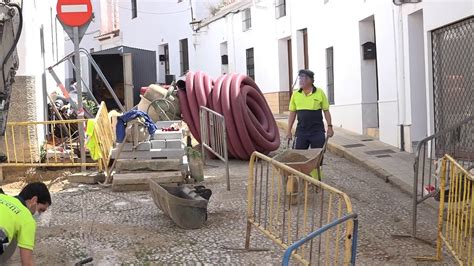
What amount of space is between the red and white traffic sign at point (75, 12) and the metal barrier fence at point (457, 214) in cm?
557

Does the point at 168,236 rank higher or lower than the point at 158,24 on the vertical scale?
lower

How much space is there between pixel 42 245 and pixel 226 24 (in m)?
17.5

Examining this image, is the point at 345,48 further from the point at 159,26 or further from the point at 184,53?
the point at 159,26

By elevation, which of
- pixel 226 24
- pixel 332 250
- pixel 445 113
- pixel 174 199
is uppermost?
pixel 226 24

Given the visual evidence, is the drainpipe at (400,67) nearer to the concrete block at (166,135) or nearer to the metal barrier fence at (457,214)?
the concrete block at (166,135)

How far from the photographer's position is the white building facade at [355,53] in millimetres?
A: 10969

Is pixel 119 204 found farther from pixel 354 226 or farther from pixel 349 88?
pixel 349 88

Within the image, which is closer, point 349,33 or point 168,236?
point 168,236

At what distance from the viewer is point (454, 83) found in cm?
968

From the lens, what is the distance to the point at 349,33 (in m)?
13.8

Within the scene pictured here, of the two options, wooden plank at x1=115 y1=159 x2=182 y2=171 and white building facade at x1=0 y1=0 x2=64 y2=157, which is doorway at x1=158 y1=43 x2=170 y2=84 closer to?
white building facade at x1=0 y1=0 x2=64 y2=157

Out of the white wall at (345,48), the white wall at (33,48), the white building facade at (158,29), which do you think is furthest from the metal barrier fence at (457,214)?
the white building facade at (158,29)

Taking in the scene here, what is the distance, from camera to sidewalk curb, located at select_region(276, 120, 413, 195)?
28.3ft

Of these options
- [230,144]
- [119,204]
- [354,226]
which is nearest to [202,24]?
[230,144]
